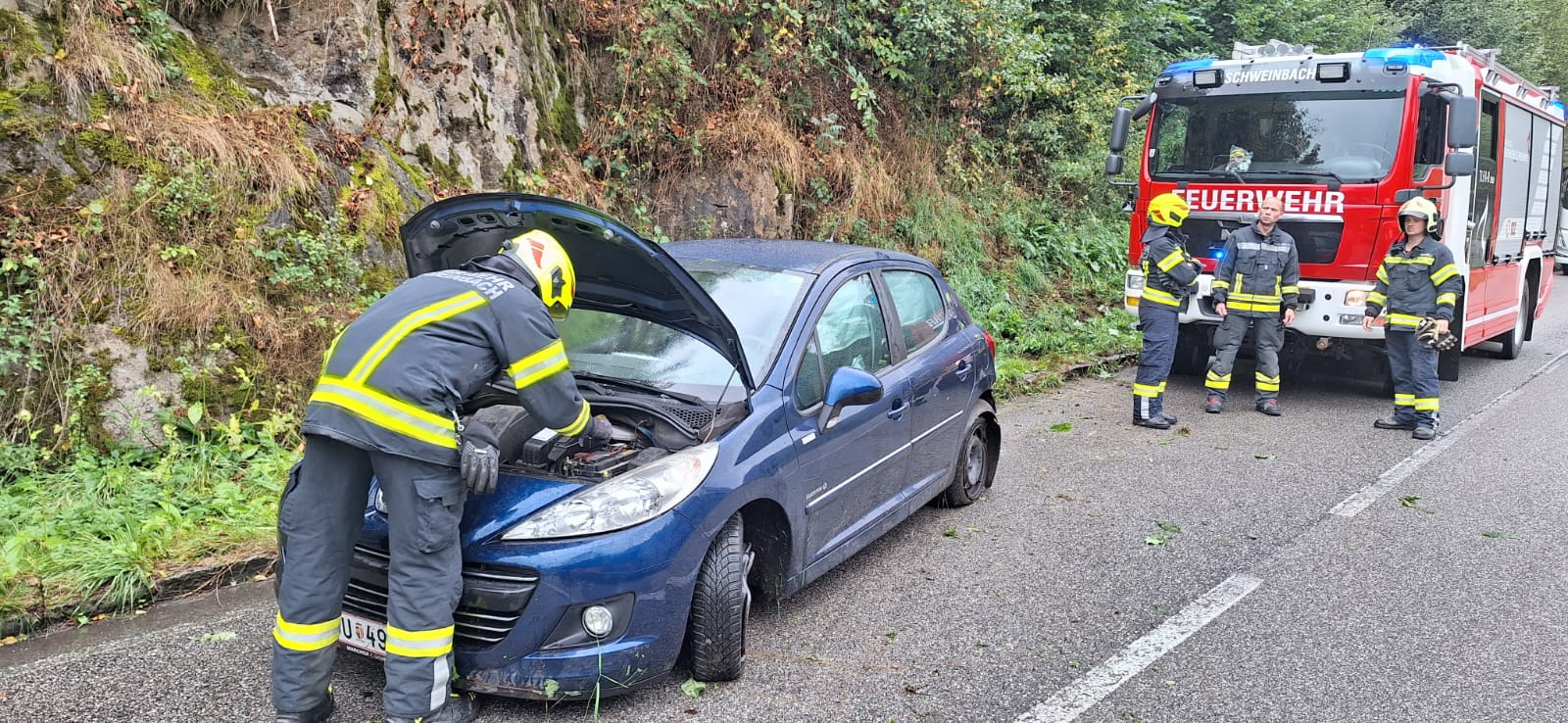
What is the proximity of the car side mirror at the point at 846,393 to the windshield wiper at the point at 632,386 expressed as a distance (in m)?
0.53

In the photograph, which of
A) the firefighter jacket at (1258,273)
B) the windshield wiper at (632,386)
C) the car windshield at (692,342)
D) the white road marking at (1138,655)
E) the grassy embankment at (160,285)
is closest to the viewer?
the white road marking at (1138,655)

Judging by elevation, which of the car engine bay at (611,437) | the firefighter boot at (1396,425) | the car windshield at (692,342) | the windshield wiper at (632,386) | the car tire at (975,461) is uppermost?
the car windshield at (692,342)

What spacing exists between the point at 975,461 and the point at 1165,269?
2.87 meters

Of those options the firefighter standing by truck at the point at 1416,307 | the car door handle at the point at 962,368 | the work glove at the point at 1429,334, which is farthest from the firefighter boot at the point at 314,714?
the work glove at the point at 1429,334

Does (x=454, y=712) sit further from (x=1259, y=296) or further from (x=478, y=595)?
(x=1259, y=296)

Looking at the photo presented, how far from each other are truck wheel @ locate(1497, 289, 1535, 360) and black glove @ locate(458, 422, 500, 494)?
1150 centimetres

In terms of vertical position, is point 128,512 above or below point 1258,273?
below

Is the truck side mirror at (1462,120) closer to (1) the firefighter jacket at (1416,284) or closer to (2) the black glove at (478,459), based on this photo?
(1) the firefighter jacket at (1416,284)

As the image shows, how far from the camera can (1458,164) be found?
309 inches

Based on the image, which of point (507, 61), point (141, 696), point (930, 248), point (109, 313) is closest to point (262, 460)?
point (109, 313)

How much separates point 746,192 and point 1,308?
6182mm

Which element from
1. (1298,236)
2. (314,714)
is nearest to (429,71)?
(314,714)

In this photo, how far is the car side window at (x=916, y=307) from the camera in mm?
5145

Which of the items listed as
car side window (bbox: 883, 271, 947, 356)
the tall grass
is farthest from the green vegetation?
car side window (bbox: 883, 271, 947, 356)
